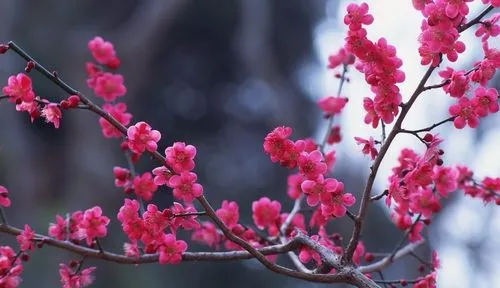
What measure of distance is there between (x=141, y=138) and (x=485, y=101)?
49 centimetres

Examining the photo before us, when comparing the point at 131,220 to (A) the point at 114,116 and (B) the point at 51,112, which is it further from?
(A) the point at 114,116

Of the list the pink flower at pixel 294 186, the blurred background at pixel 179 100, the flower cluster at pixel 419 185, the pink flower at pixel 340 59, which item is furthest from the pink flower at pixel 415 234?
the blurred background at pixel 179 100

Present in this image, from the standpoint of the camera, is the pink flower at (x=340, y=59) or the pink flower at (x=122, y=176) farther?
the pink flower at (x=340, y=59)

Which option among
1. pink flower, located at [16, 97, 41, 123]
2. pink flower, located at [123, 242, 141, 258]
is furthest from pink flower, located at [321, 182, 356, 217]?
pink flower, located at [16, 97, 41, 123]

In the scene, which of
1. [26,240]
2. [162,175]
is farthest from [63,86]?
[26,240]

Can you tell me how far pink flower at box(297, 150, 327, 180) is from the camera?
3.12ft

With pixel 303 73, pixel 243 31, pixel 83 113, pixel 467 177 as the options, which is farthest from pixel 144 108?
pixel 467 177

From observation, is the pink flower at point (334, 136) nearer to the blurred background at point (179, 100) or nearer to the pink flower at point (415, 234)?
the pink flower at point (415, 234)

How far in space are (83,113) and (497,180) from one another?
5.53 meters

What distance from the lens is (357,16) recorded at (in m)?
0.98

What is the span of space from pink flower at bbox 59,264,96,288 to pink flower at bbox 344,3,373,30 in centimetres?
54

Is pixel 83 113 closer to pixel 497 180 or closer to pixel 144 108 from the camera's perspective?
pixel 144 108

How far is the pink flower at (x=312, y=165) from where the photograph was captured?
0.95m

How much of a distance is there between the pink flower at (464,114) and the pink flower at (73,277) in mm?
599
